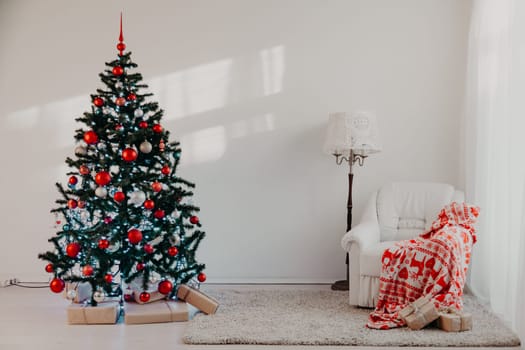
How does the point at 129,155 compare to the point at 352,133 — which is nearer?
the point at 129,155

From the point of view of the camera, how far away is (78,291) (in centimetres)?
364

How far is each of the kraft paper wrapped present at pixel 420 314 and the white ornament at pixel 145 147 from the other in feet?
6.05

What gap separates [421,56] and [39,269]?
3537 millimetres

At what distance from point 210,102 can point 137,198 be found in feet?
4.43

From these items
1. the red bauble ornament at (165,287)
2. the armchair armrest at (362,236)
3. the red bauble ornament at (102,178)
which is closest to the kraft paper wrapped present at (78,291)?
the red bauble ornament at (165,287)

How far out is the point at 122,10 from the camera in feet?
15.0

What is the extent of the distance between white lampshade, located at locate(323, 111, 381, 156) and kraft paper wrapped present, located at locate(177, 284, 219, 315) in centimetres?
139

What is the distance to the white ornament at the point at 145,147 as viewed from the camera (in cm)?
354

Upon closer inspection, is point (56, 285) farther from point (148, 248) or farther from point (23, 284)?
point (23, 284)

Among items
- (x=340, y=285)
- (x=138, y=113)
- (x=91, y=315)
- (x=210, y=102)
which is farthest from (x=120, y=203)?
(x=340, y=285)

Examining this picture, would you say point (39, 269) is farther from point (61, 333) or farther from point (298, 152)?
point (298, 152)

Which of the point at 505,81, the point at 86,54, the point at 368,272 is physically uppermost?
the point at 86,54

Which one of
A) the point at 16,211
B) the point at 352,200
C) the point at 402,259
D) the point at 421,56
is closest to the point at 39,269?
the point at 16,211

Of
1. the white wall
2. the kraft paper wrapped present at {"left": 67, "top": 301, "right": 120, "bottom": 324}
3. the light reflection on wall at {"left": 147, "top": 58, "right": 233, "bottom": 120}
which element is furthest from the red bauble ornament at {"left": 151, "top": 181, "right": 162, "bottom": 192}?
the light reflection on wall at {"left": 147, "top": 58, "right": 233, "bottom": 120}
